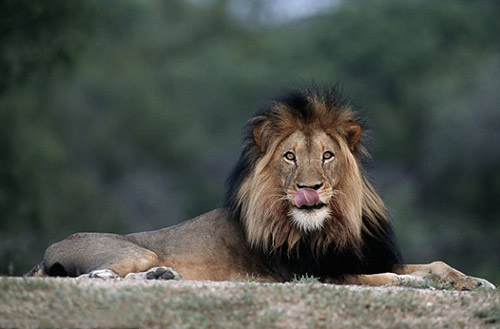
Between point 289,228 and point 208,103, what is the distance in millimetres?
29669

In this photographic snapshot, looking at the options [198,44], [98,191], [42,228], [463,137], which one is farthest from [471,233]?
[198,44]

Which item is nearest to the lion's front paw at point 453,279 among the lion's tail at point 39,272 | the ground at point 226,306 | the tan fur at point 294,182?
the tan fur at point 294,182

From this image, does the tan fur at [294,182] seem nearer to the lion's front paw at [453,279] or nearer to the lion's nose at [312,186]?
the lion's nose at [312,186]

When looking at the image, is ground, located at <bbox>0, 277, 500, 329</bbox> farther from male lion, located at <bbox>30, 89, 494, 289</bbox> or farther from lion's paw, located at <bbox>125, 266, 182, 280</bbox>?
male lion, located at <bbox>30, 89, 494, 289</bbox>

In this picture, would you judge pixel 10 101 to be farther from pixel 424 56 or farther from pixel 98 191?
pixel 424 56

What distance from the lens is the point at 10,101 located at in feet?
74.4

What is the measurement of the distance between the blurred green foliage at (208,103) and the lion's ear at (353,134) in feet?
33.1

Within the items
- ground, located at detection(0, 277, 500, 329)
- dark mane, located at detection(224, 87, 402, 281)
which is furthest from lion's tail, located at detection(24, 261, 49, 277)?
ground, located at detection(0, 277, 500, 329)

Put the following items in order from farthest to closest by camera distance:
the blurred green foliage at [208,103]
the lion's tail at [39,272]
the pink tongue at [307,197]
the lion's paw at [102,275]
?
the blurred green foliage at [208,103] → the lion's tail at [39,272] → the pink tongue at [307,197] → the lion's paw at [102,275]

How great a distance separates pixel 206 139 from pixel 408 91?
6.21 m

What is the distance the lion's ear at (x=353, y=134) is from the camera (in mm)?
8555

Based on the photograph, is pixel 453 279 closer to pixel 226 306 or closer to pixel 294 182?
pixel 294 182

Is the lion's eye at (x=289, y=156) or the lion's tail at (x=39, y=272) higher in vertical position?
the lion's eye at (x=289, y=156)

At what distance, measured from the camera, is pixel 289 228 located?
329 inches
